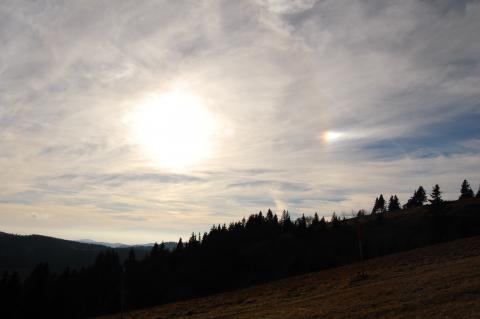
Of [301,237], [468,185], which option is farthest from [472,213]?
[301,237]

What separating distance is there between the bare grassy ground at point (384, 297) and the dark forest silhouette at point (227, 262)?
48701 mm

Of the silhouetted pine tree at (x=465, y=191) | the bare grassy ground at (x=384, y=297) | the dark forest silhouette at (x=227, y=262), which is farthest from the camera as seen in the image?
the silhouetted pine tree at (x=465, y=191)

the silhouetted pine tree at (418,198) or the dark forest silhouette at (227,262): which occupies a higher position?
the silhouetted pine tree at (418,198)

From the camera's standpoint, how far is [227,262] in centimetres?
13612

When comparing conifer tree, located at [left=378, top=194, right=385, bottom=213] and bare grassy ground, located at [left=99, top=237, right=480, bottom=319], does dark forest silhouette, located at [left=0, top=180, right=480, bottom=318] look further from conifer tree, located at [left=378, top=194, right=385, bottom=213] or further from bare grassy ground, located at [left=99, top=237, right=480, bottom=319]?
bare grassy ground, located at [left=99, top=237, right=480, bottom=319]

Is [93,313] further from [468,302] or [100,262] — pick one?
[468,302]

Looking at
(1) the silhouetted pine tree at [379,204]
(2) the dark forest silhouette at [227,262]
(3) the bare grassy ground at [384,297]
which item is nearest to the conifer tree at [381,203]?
(1) the silhouetted pine tree at [379,204]

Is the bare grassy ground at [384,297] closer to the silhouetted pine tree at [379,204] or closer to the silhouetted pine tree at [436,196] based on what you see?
the silhouetted pine tree at [436,196]

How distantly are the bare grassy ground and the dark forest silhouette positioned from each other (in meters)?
48.7

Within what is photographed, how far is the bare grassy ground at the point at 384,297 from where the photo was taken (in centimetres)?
2594

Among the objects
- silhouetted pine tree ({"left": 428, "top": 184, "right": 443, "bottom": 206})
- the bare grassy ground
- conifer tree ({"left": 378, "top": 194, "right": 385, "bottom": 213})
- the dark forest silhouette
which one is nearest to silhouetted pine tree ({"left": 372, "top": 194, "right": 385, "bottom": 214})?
conifer tree ({"left": 378, "top": 194, "right": 385, "bottom": 213})

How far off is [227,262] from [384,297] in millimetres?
108543

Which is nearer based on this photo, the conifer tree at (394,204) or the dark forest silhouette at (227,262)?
the dark forest silhouette at (227,262)

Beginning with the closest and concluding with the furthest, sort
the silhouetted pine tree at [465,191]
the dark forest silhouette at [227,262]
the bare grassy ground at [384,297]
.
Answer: the bare grassy ground at [384,297], the dark forest silhouette at [227,262], the silhouetted pine tree at [465,191]
